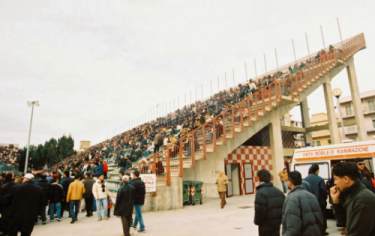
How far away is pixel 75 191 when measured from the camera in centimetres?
973

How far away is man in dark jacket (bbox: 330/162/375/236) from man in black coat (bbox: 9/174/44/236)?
221 inches

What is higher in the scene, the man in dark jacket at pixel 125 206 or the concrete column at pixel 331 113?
the concrete column at pixel 331 113

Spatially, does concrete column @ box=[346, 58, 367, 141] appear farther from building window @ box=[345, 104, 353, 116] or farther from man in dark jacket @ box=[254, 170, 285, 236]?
building window @ box=[345, 104, 353, 116]

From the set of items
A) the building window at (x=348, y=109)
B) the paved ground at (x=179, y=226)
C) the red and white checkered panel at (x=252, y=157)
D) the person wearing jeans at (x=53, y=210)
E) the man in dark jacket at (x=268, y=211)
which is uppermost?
the building window at (x=348, y=109)

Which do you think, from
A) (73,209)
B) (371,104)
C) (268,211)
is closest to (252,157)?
(73,209)

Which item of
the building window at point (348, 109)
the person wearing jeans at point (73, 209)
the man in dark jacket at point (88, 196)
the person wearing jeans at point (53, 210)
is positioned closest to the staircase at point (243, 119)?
the man in dark jacket at point (88, 196)

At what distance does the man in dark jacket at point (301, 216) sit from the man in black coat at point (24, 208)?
495cm

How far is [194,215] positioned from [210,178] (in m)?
4.71

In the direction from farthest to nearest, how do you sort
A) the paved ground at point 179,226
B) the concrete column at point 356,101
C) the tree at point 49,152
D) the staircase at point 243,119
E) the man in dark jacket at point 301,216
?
A: the tree at point 49,152
the concrete column at point 356,101
the staircase at point 243,119
the paved ground at point 179,226
the man in dark jacket at point 301,216

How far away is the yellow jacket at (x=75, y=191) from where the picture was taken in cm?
962

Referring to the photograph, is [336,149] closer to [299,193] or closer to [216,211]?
[216,211]

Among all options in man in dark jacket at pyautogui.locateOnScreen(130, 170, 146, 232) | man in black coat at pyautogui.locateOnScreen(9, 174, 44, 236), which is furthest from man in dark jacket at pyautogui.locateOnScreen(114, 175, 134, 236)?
man in black coat at pyautogui.locateOnScreen(9, 174, 44, 236)

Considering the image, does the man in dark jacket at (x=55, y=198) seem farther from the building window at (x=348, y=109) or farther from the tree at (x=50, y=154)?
the building window at (x=348, y=109)

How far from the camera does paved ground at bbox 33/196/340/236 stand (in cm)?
702
